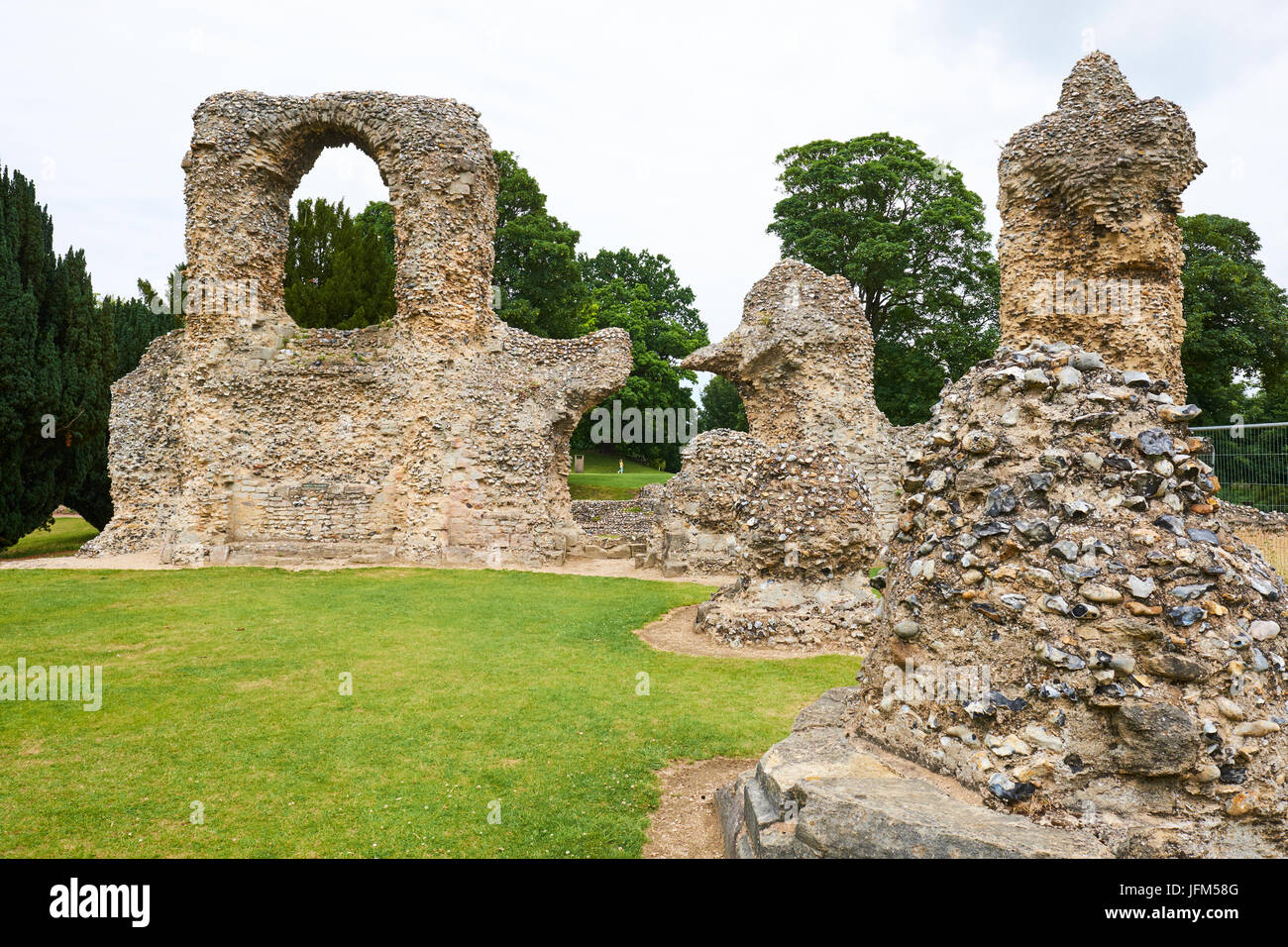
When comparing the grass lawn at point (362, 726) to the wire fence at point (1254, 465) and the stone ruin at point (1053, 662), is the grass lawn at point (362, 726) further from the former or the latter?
the wire fence at point (1254, 465)

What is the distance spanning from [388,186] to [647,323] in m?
22.1

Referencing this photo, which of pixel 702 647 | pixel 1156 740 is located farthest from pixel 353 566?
pixel 1156 740

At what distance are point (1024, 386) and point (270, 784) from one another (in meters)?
5.07

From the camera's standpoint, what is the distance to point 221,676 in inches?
281

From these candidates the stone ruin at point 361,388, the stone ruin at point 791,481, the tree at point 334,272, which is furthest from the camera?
the tree at point 334,272

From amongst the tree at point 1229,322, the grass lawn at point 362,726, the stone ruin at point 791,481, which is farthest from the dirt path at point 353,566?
the tree at point 1229,322

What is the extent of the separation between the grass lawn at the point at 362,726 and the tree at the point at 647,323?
70.2ft

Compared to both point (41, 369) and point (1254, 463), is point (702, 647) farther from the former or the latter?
point (41, 369)

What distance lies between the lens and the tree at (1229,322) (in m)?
25.0

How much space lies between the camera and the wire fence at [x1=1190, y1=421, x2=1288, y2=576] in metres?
11.6

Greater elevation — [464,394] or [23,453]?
[464,394]
